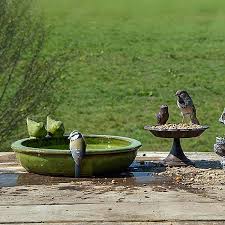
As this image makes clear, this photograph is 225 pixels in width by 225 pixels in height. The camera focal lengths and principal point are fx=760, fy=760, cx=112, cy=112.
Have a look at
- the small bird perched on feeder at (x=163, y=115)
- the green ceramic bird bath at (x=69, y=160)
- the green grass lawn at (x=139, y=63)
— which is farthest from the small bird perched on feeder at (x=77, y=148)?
the green grass lawn at (x=139, y=63)

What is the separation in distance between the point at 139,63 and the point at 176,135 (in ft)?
40.9

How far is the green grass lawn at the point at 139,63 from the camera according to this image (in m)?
12.7

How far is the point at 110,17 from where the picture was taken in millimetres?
22562

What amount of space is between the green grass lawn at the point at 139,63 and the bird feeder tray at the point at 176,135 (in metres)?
6.14

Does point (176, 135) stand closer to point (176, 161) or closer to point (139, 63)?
point (176, 161)

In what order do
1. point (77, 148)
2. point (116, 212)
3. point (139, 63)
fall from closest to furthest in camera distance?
point (116, 212) < point (77, 148) < point (139, 63)

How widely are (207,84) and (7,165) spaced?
10543 mm

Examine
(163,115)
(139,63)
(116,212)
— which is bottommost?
(116,212)

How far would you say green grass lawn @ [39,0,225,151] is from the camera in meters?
12.7

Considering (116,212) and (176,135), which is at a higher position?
(176,135)

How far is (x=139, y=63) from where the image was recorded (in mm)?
16828

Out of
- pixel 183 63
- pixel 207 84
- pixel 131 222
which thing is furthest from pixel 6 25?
pixel 183 63

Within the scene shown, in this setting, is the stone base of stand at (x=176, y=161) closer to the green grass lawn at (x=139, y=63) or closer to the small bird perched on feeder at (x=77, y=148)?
the small bird perched on feeder at (x=77, y=148)

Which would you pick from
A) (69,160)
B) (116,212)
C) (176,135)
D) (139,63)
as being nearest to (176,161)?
(176,135)
